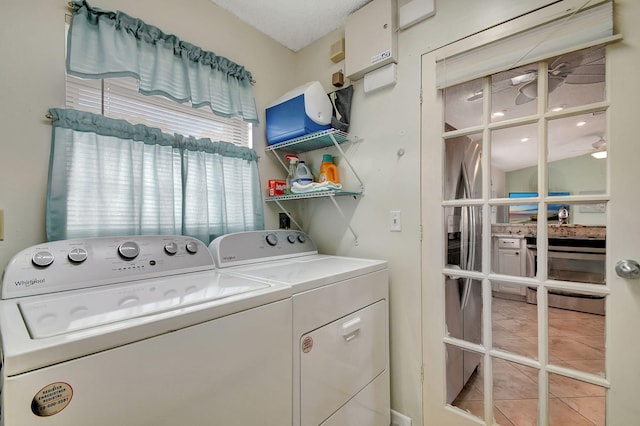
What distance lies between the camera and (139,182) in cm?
145

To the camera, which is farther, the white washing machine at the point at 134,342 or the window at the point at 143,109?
the window at the point at 143,109

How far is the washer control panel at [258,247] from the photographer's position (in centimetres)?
152

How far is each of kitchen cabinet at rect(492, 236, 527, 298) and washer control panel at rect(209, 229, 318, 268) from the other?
3.71 ft

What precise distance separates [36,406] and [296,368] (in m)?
0.73

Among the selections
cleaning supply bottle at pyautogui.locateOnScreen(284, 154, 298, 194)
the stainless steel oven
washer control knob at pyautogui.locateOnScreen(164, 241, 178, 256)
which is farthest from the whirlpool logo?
the stainless steel oven

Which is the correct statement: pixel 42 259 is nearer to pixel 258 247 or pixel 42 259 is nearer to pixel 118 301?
pixel 118 301

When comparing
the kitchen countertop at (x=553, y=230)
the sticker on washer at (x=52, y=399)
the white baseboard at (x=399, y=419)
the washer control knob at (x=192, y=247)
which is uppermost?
the kitchen countertop at (x=553, y=230)

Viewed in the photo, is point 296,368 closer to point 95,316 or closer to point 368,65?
point 95,316

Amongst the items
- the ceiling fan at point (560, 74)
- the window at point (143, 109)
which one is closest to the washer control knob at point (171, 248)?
the window at point (143, 109)

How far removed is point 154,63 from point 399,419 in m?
2.44

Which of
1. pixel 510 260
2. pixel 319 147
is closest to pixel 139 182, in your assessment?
pixel 319 147

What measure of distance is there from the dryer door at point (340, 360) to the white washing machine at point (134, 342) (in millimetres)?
118

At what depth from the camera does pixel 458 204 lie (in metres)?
1.50

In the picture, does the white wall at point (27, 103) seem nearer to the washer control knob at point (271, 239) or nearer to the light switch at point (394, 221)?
the washer control knob at point (271, 239)
